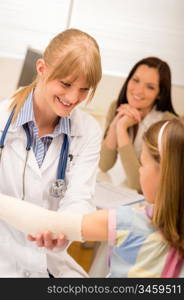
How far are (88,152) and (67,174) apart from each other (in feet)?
0.30

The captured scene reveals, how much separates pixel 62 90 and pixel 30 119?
122 millimetres

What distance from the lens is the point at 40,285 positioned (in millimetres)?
1072

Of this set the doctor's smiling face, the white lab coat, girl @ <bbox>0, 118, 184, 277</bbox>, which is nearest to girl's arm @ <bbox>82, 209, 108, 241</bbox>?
A: girl @ <bbox>0, 118, 184, 277</bbox>

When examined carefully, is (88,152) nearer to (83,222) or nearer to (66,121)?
(66,121)

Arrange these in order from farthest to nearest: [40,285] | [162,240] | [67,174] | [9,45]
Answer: [9,45], [67,174], [40,285], [162,240]

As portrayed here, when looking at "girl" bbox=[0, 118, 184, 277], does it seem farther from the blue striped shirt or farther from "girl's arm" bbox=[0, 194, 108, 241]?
the blue striped shirt

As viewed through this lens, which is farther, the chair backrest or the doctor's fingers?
the doctor's fingers

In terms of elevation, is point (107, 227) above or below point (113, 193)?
above

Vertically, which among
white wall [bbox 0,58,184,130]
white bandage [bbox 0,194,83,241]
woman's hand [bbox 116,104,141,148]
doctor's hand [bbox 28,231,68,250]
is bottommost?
doctor's hand [bbox 28,231,68,250]

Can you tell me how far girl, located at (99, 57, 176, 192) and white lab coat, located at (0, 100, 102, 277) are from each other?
0.39m

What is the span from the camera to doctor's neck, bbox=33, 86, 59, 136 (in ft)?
3.78

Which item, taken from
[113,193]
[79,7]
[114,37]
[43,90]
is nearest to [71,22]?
[79,7]

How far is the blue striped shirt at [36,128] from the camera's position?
1115 millimetres

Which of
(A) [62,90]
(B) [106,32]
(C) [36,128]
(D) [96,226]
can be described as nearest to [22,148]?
(C) [36,128]
